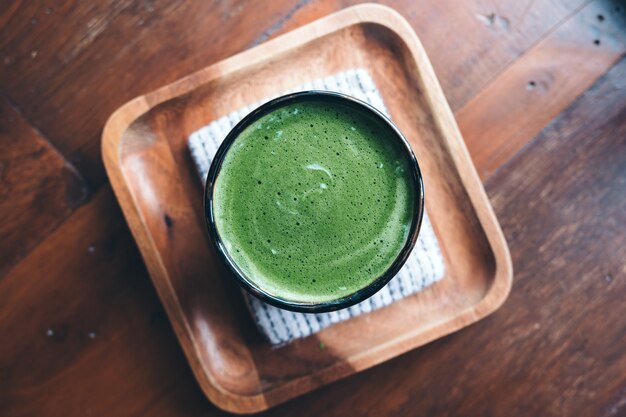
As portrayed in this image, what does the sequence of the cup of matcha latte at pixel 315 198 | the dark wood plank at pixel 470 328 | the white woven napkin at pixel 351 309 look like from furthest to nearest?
1. the dark wood plank at pixel 470 328
2. the white woven napkin at pixel 351 309
3. the cup of matcha latte at pixel 315 198

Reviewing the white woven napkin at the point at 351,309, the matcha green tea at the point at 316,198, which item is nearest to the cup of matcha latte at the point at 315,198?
the matcha green tea at the point at 316,198

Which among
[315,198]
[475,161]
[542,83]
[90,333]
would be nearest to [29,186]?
[90,333]

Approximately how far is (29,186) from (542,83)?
0.82 metres

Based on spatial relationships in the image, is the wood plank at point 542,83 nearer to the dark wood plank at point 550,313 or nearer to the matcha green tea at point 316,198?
the dark wood plank at point 550,313

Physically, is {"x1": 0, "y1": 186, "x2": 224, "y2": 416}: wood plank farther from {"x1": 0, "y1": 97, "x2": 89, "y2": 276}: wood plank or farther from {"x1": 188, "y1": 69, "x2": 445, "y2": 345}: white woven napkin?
{"x1": 188, "y1": 69, "x2": 445, "y2": 345}: white woven napkin

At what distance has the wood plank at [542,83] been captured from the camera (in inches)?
36.0

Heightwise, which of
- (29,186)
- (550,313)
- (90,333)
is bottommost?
(550,313)

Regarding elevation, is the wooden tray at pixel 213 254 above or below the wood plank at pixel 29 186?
below

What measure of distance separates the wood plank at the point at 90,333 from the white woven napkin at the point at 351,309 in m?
0.18

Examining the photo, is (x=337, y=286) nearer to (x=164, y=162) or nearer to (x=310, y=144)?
(x=310, y=144)

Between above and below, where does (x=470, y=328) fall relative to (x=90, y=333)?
below

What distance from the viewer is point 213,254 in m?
0.85

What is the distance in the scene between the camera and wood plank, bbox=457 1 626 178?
0.91 meters

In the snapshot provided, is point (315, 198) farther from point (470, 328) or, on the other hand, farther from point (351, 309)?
point (470, 328)
